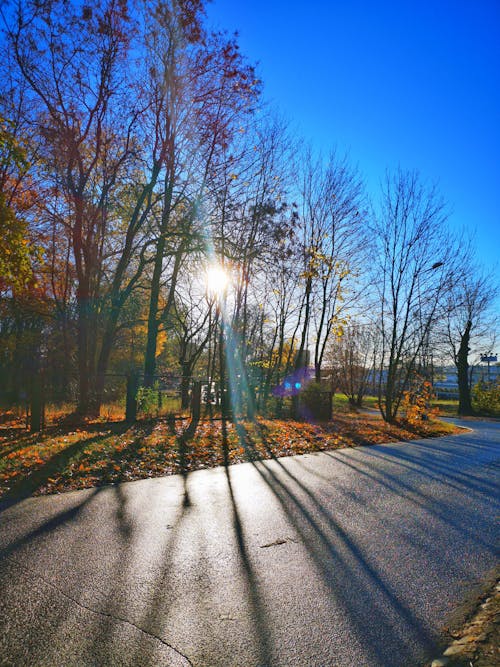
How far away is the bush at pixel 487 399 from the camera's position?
33.4m

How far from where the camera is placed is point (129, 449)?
7.95m

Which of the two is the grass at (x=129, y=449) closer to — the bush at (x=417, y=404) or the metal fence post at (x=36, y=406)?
the metal fence post at (x=36, y=406)

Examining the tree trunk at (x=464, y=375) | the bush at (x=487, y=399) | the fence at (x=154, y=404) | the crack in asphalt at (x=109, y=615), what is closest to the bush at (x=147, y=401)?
the fence at (x=154, y=404)

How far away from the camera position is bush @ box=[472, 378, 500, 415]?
33.4m

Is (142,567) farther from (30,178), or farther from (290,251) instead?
(30,178)

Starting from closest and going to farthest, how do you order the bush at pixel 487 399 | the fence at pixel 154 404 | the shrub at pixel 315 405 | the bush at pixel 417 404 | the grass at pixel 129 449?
1. the grass at pixel 129 449
2. the fence at pixel 154 404
3. the shrub at pixel 315 405
4. the bush at pixel 417 404
5. the bush at pixel 487 399

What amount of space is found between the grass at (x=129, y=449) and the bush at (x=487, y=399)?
2535 cm

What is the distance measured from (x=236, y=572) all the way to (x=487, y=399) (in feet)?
119

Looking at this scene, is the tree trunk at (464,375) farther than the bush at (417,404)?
Yes

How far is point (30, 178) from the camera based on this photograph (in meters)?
14.1

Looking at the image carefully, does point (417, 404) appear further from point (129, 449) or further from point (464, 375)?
point (464, 375)

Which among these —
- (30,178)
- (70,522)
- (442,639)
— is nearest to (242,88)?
(30,178)

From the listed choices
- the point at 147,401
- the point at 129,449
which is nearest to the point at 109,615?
the point at 129,449

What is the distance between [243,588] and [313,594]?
0.53 m
